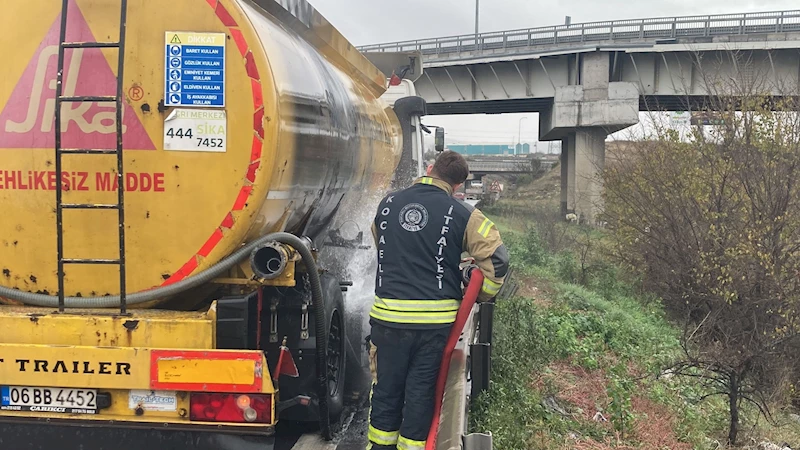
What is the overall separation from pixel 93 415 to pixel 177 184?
120 cm

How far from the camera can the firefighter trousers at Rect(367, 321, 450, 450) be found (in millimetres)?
3393

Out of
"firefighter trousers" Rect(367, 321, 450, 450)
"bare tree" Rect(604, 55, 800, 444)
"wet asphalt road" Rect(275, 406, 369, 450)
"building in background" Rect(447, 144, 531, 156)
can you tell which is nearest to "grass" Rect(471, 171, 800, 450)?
"bare tree" Rect(604, 55, 800, 444)

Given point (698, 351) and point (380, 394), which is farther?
point (698, 351)

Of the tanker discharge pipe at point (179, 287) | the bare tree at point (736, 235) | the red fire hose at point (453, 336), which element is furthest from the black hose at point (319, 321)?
the bare tree at point (736, 235)

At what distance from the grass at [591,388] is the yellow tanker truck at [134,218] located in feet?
6.74

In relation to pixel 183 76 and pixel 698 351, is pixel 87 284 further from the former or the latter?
pixel 698 351

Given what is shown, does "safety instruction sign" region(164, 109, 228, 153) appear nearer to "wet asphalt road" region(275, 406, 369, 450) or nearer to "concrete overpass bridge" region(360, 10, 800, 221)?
"wet asphalt road" region(275, 406, 369, 450)

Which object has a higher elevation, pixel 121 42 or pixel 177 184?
pixel 121 42

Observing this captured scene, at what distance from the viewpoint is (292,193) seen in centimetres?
361

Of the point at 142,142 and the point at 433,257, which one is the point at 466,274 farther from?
the point at 142,142

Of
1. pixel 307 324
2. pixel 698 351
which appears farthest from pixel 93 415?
pixel 698 351

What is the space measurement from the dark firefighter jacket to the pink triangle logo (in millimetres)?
1383

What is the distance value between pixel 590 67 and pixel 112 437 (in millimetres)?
25660

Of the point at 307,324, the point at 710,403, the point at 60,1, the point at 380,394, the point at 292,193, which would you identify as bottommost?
the point at 710,403
